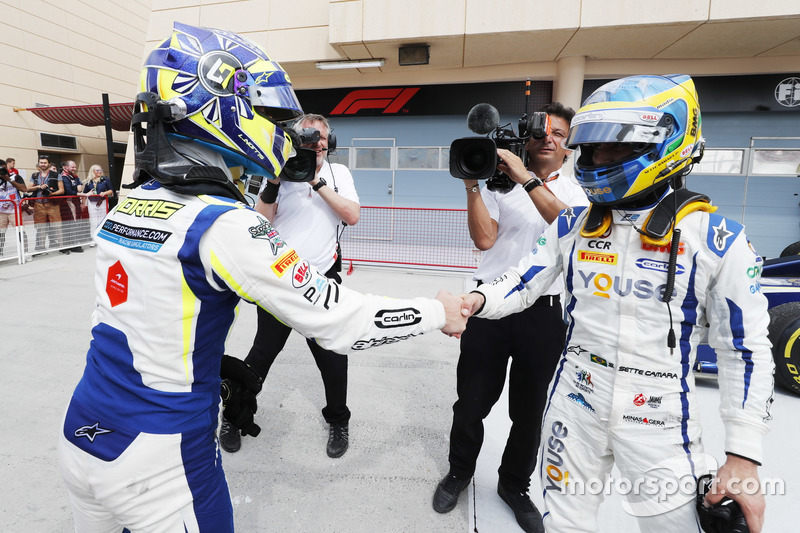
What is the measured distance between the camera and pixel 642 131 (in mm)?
1351

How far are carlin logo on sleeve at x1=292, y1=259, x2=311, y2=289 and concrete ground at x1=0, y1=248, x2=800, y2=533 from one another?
163 centimetres

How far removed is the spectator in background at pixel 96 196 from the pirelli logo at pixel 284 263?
955 cm

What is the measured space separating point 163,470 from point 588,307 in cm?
143

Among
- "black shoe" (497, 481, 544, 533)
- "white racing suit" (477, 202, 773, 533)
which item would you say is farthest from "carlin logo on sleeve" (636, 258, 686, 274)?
"black shoe" (497, 481, 544, 533)

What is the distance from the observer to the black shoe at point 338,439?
9.13ft

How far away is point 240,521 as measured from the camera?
2.22 m

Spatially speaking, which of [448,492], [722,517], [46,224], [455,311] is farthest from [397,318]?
[46,224]

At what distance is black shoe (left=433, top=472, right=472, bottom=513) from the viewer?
232cm

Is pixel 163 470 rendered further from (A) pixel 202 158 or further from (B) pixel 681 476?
(B) pixel 681 476

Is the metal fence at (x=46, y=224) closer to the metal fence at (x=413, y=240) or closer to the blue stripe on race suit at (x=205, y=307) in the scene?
the metal fence at (x=413, y=240)

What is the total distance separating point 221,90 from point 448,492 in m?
2.22

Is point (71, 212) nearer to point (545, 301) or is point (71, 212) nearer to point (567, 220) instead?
point (545, 301)

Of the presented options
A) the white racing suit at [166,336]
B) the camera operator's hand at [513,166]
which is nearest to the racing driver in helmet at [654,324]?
the camera operator's hand at [513,166]

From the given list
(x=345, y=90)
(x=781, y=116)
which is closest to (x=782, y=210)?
(x=781, y=116)
